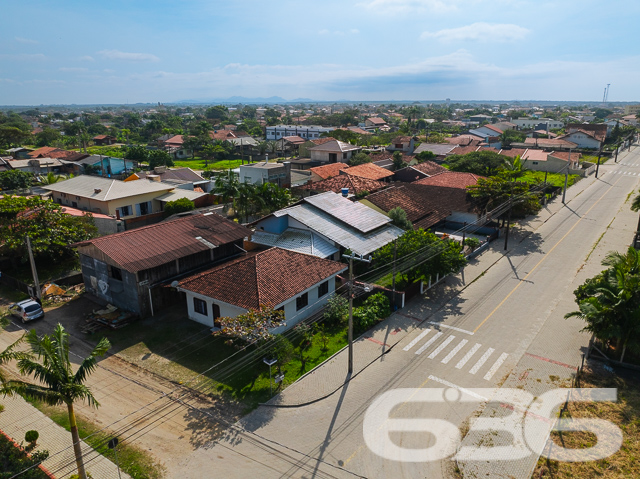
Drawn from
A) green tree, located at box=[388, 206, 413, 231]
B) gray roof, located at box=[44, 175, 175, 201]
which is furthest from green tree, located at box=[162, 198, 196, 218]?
green tree, located at box=[388, 206, 413, 231]

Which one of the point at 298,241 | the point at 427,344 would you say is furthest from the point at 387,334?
the point at 298,241

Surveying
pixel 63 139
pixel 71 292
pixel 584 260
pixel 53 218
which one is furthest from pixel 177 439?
pixel 63 139

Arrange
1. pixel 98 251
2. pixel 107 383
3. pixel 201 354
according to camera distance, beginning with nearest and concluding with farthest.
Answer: pixel 107 383 < pixel 201 354 < pixel 98 251

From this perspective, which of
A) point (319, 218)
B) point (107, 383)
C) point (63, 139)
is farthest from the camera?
point (63, 139)

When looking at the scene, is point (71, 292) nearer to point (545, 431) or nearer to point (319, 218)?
point (319, 218)

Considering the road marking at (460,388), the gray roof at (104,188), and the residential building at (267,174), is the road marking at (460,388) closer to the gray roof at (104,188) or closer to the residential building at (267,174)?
the gray roof at (104,188)

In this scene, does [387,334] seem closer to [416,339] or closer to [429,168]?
[416,339]

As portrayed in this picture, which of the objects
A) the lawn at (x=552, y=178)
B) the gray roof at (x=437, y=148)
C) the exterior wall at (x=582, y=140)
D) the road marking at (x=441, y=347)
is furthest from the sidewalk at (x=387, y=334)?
the exterior wall at (x=582, y=140)

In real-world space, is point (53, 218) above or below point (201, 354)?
above
